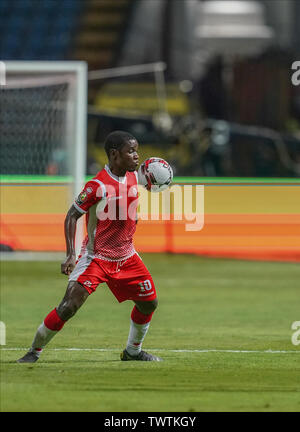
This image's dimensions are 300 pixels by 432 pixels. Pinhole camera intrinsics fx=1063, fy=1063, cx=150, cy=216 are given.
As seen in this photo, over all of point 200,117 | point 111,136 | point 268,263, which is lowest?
point 268,263

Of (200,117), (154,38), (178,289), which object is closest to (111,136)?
(178,289)

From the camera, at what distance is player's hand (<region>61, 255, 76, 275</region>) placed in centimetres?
779

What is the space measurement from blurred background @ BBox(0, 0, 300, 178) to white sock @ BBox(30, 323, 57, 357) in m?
14.6

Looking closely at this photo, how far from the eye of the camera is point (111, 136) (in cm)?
809

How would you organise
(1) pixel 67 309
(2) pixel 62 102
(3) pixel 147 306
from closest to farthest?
(1) pixel 67 309
(3) pixel 147 306
(2) pixel 62 102

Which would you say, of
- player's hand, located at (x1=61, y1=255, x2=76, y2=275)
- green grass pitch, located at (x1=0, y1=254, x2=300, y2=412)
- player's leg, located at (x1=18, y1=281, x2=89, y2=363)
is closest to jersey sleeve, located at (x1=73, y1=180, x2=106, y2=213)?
player's hand, located at (x1=61, y1=255, x2=76, y2=275)

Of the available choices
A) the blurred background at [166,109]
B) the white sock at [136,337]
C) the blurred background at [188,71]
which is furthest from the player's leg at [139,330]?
the blurred background at [188,71]

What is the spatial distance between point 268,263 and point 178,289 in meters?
4.41

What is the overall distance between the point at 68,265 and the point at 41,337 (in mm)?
631

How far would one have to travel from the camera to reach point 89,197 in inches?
314

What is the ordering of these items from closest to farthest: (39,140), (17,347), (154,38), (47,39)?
(17,347) < (39,140) < (154,38) < (47,39)

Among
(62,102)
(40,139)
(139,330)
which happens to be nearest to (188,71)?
(62,102)

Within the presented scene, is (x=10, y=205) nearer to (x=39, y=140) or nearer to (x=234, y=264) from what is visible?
(x=39, y=140)

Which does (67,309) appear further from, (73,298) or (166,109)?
(166,109)
